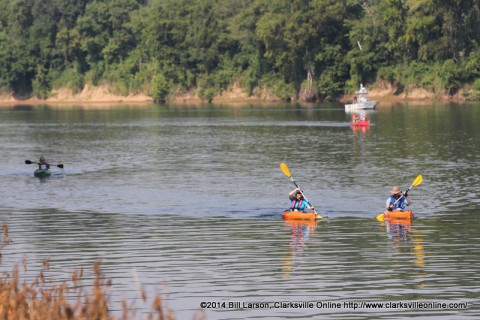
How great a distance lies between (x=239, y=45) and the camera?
528 ft

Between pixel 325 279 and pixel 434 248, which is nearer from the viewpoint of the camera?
pixel 325 279

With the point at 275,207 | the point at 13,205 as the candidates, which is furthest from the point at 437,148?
the point at 13,205

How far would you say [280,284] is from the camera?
2427cm

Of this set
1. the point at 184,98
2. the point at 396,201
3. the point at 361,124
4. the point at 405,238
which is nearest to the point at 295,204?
the point at 396,201

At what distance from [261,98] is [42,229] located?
123692 millimetres

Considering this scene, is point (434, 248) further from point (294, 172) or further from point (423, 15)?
point (423, 15)

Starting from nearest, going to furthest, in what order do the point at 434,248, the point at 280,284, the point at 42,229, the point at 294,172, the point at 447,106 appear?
the point at 280,284 < the point at 434,248 < the point at 42,229 < the point at 294,172 < the point at 447,106

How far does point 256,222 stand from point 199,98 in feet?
437

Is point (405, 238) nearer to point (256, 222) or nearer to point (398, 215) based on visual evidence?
point (398, 215)

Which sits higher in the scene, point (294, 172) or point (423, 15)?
point (423, 15)

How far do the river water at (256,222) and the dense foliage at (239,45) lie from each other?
48812mm

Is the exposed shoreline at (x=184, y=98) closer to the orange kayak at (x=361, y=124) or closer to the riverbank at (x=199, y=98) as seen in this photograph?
the riverbank at (x=199, y=98)

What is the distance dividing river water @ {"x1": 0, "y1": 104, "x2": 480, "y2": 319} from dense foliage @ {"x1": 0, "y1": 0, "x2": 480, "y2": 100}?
48.8m

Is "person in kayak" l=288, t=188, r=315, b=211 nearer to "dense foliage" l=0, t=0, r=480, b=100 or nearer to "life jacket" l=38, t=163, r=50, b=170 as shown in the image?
"life jacket" l=38, t=163, r=50, b=170
